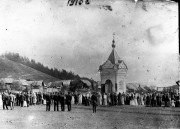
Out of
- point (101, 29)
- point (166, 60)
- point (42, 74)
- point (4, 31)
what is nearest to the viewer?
point (4, 31)

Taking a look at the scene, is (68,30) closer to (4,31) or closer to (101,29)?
(101,29)

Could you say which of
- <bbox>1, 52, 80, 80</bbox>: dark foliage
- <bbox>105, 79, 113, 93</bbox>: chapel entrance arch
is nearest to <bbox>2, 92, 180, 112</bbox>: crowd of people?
<bbox>105, 79, 113, 93</bbox>: chapel entrance arch

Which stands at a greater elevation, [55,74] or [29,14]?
[29,14]

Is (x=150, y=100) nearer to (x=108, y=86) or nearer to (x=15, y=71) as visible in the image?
(x=108, y=86)

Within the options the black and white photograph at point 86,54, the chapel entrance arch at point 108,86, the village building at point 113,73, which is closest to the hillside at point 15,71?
the black and white photograph at point 86,54

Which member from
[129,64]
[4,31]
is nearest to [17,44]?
[4,31]

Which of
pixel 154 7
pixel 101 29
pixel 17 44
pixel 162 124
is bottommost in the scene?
pixel 162 124
